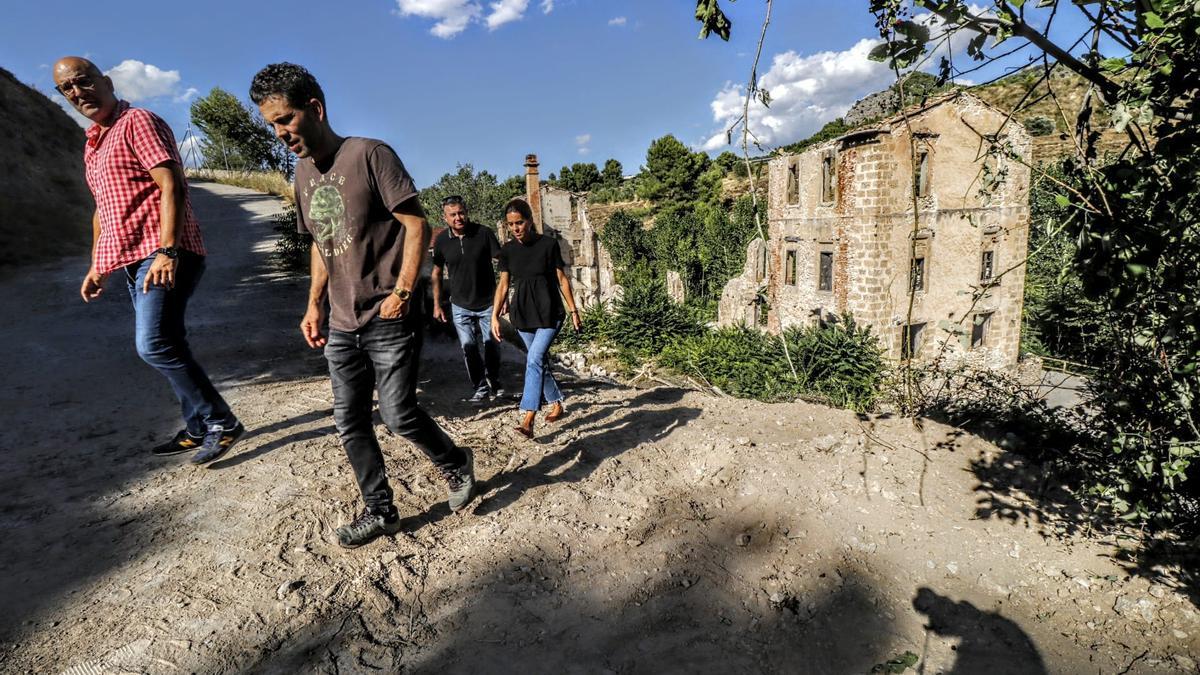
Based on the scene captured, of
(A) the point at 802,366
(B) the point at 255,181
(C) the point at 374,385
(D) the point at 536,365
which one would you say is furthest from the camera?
(B) the point at 255,181

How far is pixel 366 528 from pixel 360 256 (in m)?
1.20

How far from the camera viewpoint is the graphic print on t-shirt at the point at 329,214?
2350 millimetres

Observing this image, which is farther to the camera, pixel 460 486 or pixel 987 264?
pixel 987 264

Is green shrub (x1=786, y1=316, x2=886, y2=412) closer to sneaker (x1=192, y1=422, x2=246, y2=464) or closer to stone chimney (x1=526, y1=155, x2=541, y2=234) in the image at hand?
stone chimney (x1=526, y1=155, x2=541, y2=234)

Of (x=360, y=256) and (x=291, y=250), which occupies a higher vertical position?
(x=291, y=250)

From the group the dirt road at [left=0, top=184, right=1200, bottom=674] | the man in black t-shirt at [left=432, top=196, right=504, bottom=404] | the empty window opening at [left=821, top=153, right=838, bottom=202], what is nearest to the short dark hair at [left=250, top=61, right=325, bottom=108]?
the dirt road at [left=0, top=184, right=1200, bottom=674]

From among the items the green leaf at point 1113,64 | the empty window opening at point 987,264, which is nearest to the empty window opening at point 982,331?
the empty window opening at point 987,264

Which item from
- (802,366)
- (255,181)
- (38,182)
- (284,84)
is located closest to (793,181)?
(802,366)

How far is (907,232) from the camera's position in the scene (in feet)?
51.0

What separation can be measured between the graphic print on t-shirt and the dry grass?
22448 millimetres

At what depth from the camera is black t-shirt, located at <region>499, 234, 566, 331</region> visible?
157 inches

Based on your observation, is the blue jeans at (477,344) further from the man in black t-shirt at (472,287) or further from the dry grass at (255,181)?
the dry grass at (255,181)

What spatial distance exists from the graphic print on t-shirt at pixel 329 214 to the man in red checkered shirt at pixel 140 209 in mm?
1016

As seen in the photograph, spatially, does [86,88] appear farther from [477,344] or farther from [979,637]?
[979,637]
